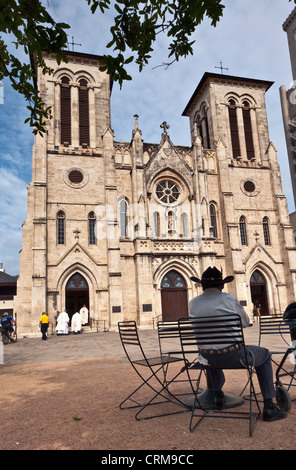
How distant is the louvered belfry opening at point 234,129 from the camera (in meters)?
30.7

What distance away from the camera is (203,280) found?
4.43 metres

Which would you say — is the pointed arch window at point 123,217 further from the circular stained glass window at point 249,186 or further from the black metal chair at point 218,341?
the black metal chair at point 218,341

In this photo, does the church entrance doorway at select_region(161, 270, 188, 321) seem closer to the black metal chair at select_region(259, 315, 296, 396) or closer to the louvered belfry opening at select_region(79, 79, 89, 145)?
the louvered belfry opening at select_region(79, 79, 89, 145)

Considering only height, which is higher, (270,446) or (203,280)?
(203,280)

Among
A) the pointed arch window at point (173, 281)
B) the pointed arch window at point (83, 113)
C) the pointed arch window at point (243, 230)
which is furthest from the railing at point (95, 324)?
the pointed arch window at point (83, 113)

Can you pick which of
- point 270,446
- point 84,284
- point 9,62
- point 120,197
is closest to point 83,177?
point 120,197

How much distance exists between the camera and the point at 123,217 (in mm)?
26500

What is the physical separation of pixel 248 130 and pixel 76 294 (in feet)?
66.3

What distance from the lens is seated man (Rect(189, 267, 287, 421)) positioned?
4.03 metres

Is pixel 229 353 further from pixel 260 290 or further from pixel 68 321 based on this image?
pixel 260 290

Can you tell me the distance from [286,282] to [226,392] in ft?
80.7

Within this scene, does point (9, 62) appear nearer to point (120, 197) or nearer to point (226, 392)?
point (226, 392)

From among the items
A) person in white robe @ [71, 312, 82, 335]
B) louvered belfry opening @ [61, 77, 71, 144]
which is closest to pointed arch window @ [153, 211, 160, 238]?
person in white robe @ [71, 312, 82, 335]

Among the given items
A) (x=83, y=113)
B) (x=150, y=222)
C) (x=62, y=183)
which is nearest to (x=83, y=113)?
(x=83, y=113)
